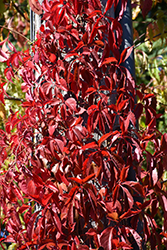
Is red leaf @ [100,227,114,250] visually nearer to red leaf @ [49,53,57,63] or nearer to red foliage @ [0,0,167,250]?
red foliage @ [0,0,167,250]

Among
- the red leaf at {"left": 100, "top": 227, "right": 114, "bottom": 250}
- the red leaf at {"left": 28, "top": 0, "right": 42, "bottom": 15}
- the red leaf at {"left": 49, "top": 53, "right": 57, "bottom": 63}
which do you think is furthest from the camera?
the red leaf at {"left": 28, "top": 0, "right": 42, "bottom": 15}

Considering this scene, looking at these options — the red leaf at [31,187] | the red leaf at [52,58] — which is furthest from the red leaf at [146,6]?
the red leaf at [31,187]

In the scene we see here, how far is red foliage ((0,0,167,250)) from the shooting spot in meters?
0.70

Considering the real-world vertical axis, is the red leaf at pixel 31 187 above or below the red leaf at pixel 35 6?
below

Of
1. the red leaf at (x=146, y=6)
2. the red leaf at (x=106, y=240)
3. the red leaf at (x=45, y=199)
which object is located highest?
the red leaf at (x=146, y=6)

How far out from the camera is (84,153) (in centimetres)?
79

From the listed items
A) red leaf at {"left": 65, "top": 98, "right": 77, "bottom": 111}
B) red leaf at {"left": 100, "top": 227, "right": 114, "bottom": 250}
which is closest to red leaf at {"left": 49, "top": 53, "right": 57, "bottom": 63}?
red leaf at {"left": 65, "top": 98, "right": 77, "bottom": 111}

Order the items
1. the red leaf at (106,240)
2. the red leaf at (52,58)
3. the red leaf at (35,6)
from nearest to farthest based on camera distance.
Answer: the red leaf at (106,240), the red leaf at (52,58), the red leaf at (35,6)

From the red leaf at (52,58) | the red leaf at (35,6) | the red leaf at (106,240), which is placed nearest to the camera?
the red leaf at (106,240)

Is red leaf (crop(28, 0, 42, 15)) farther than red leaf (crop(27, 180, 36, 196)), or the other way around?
red leaf (crop(28, 0, 42, 15))

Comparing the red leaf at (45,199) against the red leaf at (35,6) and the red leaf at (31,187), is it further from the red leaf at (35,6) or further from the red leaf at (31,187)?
the red leaf at (35,6)

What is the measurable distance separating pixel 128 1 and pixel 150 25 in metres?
0.34

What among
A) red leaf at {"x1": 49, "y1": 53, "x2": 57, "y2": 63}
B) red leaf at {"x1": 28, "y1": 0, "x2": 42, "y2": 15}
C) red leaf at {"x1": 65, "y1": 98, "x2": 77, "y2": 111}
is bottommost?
A: red leaf at {"x1": 65, "y1": 98, "x2": 77, "y2": 111}

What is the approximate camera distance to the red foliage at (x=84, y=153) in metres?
0.70
